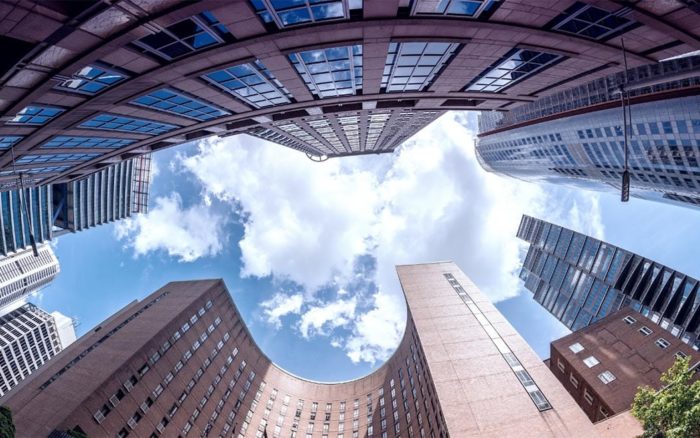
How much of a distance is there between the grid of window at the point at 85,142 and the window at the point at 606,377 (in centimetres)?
6258

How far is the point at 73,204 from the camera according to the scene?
361ft

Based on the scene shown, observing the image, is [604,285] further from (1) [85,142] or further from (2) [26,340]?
(2) [26,340]

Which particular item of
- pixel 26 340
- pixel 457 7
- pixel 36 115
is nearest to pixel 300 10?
pixel 457 7

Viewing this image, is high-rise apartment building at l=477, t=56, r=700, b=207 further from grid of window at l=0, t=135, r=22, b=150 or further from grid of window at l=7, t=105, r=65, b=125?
grid of window at l=0, t=135, r=22, b=150

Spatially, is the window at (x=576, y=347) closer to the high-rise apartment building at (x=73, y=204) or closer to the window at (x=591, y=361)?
the window at (x=591, y=361)

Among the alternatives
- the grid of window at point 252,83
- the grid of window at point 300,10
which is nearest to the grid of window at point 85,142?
the grid of window at point 252,83

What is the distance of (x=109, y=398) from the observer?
130 feet

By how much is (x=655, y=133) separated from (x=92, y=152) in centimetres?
11310

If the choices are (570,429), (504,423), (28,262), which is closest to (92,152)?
(504,423)

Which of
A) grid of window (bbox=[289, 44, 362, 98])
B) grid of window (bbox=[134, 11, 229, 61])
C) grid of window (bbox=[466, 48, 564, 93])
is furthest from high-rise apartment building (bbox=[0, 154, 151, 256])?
grid of window (bbox=[466, 48, 564, 93])

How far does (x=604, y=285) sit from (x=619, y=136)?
8988 cm

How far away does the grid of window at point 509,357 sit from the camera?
35.5m

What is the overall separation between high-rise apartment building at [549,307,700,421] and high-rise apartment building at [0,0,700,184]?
120 ft

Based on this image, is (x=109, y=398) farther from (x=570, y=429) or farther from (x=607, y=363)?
(x=607, y=363)
